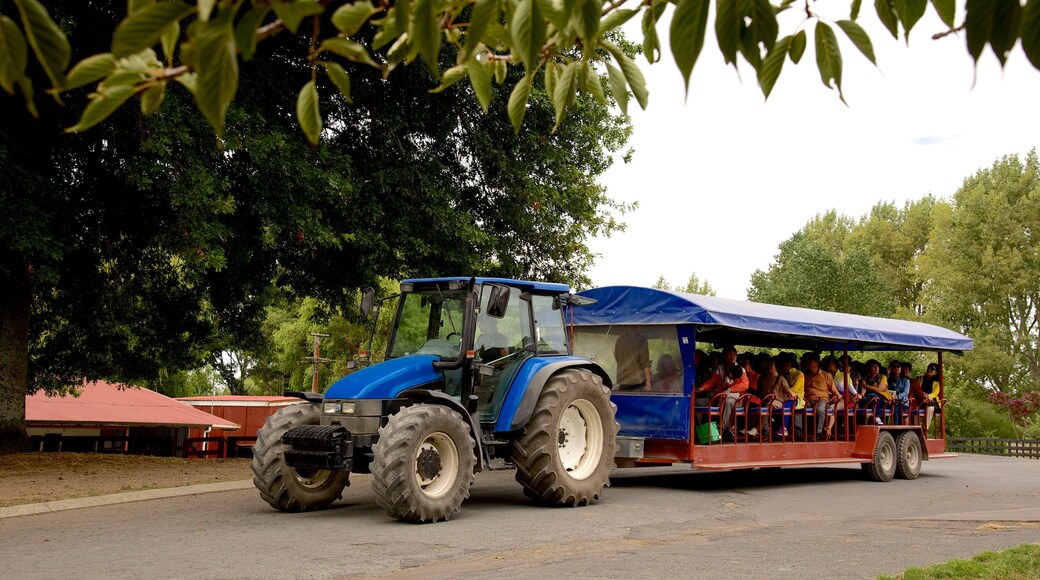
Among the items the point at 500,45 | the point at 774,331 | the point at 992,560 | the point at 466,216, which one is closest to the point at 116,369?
the point at 466,216

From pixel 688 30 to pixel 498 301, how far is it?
884cm

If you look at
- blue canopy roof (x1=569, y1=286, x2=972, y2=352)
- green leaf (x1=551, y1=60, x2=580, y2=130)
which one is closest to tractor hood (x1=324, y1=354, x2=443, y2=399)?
blue canopy roof (x1=569, y1=286, x2=972, y2=352)

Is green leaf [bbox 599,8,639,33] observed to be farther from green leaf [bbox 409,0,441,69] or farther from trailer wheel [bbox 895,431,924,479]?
trailer wheel [bbox 895,431,924,479]

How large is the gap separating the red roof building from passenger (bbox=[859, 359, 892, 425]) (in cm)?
2182

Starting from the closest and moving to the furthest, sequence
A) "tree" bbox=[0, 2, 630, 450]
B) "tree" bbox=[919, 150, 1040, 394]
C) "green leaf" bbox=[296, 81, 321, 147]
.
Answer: "green leaf" bbox=[296, 81, 321, 147] → "tree" bbox=[0, 2, 630, 450] → "tree" bbox=[919, 150, 1040, 394]

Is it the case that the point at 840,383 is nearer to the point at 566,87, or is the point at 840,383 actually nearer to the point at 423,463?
the point at 423,463

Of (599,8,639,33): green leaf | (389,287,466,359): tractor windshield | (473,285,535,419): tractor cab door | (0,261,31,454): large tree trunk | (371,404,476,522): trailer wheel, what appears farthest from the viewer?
(0,261,31,454): large tree trunk

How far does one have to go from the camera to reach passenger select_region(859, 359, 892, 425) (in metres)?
17.5

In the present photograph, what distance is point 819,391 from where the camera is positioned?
1631 centimetres

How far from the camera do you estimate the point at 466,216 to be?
1789 cm

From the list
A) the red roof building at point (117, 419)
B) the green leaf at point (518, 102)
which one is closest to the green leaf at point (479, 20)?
the green leaf at point (518, 102)

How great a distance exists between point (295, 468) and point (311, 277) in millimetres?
9164

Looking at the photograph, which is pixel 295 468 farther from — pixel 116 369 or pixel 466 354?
pixel 116 369

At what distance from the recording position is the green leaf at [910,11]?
112 inches
